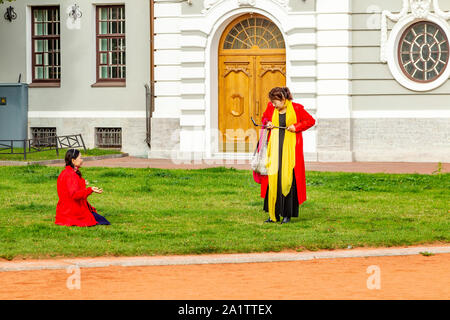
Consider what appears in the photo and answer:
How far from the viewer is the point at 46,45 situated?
27406 mm

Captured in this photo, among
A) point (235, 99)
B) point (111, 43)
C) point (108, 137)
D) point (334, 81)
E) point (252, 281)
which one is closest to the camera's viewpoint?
point (252, 281)

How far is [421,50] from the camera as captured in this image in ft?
76.7

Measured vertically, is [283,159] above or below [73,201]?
above

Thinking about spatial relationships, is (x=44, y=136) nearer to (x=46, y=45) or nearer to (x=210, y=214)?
(x=46, y=45)

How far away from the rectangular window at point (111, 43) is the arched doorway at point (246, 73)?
10.8 ft

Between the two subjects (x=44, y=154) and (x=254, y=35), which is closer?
(x=44, y=154)

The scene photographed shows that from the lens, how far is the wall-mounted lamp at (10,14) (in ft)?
89.4

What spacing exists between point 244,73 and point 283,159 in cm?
1285

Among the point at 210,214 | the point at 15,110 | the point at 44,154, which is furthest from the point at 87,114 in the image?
the point at 210,214

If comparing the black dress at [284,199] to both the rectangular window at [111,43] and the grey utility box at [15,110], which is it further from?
the grey utility box at [15,110]

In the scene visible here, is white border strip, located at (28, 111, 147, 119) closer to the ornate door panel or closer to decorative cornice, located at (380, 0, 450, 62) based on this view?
the ornate door panel

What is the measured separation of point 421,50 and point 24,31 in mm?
11190

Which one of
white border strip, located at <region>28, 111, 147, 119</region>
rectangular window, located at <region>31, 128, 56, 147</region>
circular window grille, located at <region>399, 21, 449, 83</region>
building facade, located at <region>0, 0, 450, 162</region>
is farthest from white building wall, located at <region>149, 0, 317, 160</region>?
rectangular window, located at <region>31, 128, 56, 147</region>

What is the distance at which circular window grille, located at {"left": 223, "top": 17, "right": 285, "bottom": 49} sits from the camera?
80.4 ft
